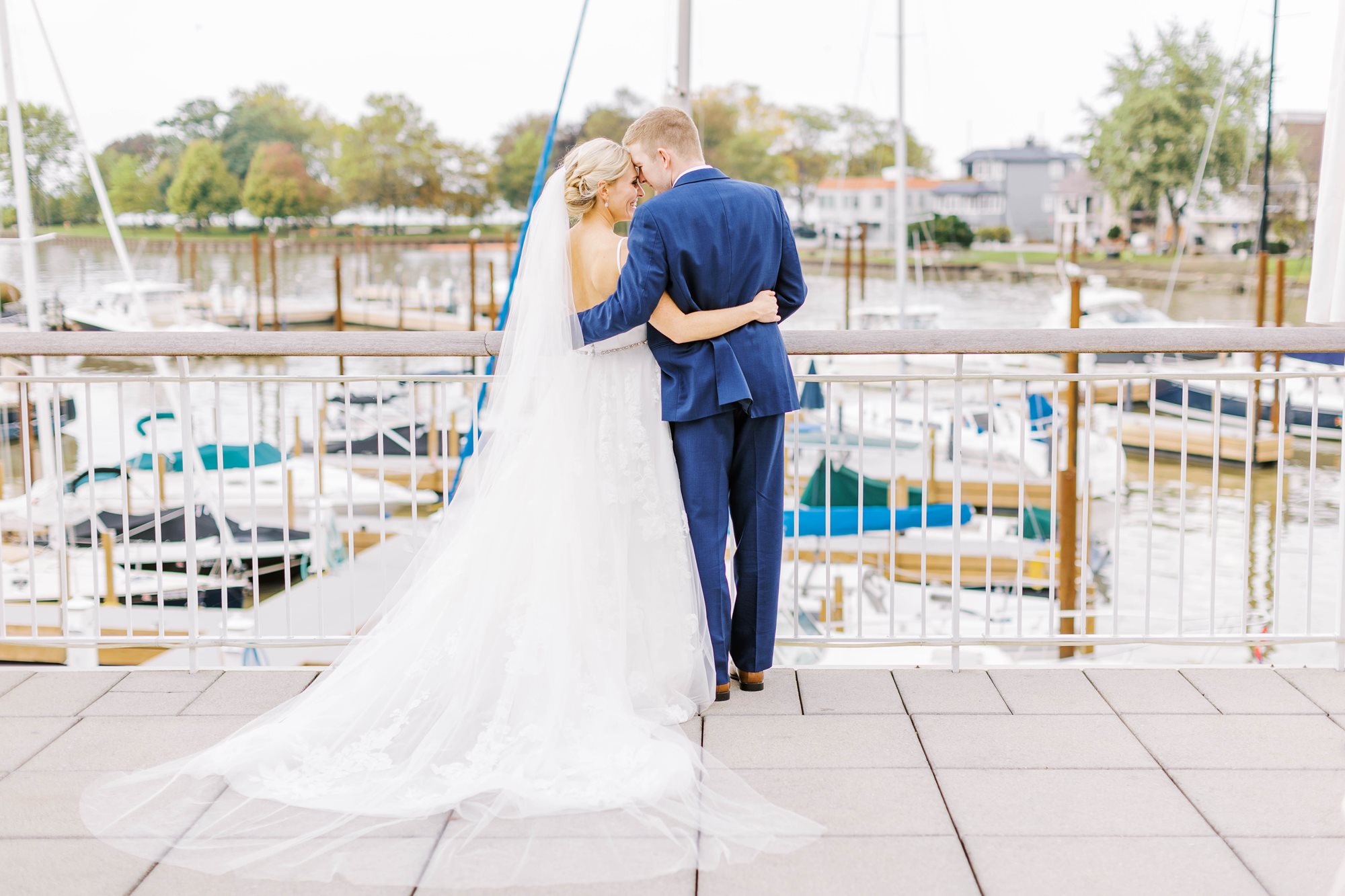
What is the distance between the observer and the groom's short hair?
278cm

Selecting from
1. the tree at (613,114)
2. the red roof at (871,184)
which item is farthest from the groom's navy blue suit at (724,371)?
the tree at (613,114)

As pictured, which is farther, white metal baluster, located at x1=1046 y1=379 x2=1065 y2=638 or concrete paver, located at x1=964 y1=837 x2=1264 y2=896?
white metal baluster, located at x1=1046 y1=379 x2=1065 y2=638

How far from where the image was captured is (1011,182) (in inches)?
1521

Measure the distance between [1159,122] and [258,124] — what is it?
99.9 ft

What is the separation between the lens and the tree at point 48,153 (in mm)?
15523

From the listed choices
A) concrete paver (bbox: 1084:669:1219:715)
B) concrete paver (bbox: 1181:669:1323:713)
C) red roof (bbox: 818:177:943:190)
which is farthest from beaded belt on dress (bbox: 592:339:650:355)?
red roof (bbox: 818:177:943:190)

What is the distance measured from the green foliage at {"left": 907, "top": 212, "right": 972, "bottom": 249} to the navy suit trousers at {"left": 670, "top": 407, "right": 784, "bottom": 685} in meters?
35.2

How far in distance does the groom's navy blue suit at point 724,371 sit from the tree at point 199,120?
135 feet

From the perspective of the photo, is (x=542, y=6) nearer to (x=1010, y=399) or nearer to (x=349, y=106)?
(x=349, y=106)

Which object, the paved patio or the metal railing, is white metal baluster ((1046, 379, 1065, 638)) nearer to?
the metal railing

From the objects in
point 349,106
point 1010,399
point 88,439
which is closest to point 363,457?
point 1010,399

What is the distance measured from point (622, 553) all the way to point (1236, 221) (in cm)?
A: 3504

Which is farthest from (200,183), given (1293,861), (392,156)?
(1293,861)

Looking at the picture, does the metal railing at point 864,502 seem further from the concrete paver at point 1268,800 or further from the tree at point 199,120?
the tree at point 199,120
